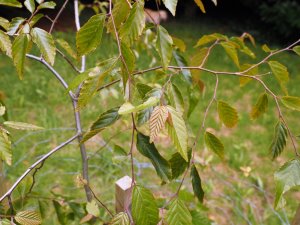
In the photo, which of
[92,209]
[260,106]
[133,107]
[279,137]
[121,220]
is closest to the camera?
[133,107]

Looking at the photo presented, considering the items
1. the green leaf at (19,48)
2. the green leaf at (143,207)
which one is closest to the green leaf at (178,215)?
the green leaf at (143,207)

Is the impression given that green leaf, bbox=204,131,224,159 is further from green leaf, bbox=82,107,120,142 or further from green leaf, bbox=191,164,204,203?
green leaf, bbox=82,107,120,142

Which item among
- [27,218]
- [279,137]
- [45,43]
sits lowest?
[27,218]

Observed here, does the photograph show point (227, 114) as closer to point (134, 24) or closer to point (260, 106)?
point (260, 106)

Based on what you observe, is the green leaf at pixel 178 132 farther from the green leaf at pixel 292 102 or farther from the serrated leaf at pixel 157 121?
the green leaf at pixel 292 102


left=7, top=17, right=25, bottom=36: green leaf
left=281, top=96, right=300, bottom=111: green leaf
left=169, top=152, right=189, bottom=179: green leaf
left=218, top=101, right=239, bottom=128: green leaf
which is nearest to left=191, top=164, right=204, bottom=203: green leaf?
left=169, top=152, right=189, bottom=179: green leaf

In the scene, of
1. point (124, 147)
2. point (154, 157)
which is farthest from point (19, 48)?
point (124, 147)
